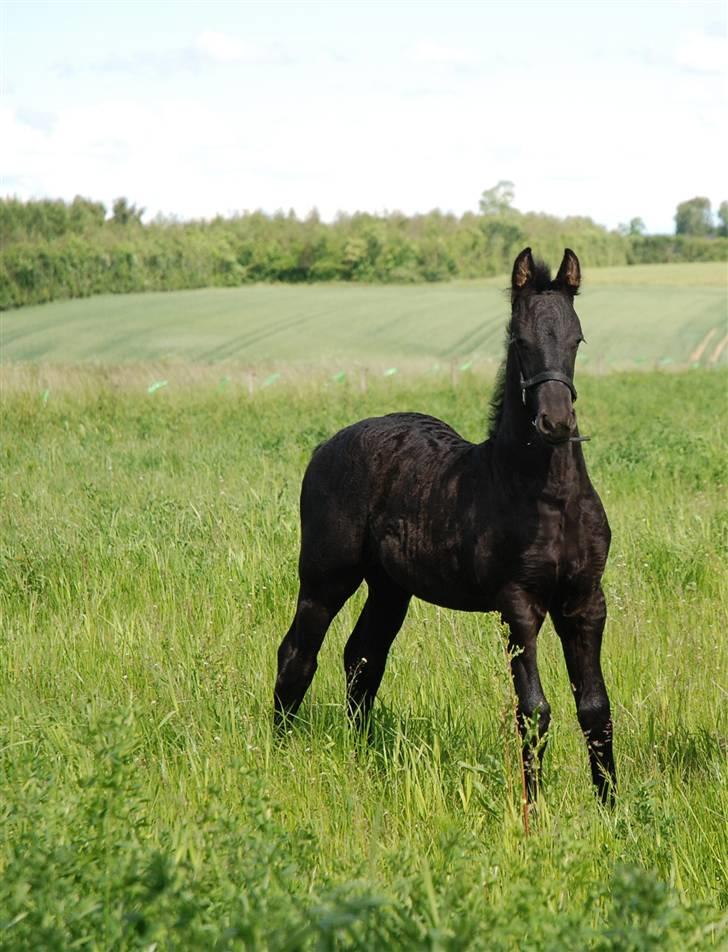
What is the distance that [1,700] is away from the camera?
5492mm

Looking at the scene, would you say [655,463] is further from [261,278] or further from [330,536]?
[261,278]

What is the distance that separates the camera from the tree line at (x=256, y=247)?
6681 cm

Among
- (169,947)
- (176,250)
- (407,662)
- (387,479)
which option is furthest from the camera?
(176,250)

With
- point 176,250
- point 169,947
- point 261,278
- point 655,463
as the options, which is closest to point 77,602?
point 169,947

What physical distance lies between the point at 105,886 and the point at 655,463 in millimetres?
9819

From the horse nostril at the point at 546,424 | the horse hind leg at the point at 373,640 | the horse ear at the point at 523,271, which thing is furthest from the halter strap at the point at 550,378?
the horse hind leg at the point at 373,640

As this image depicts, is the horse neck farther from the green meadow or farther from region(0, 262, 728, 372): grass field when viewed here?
region(0, 262, 728, 372): grass field

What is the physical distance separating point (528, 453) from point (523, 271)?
2.33 feet

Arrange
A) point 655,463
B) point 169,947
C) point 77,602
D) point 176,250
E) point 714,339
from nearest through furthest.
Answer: point 169,947 < point 77,602 < point 655,463 < point 714,339 < point 176,250

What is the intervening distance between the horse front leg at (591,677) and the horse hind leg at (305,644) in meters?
1.28

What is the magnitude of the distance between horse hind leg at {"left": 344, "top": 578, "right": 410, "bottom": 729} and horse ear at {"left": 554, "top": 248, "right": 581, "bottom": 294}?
5.68 ft

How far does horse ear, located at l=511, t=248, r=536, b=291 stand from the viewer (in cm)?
458

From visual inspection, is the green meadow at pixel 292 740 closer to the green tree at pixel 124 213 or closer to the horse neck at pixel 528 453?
the horse neck at pixel 528 453

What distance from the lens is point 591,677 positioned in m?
4.65
